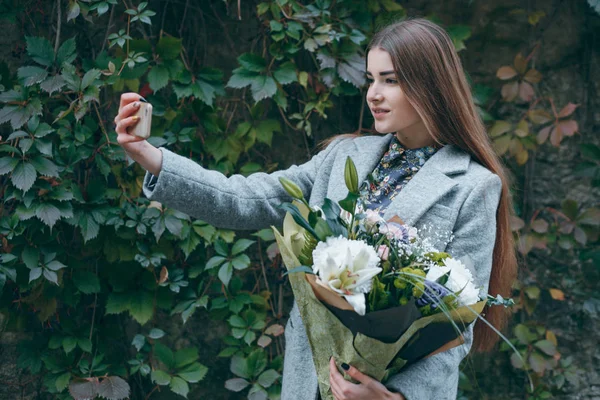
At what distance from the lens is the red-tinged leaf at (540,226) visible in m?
2.55

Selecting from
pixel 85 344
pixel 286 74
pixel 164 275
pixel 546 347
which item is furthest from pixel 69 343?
pixel 546 347

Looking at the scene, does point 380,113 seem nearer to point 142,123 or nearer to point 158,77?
point 142,123

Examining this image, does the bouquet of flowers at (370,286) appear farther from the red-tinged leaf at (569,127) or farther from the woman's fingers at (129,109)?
the red-tinged leaf at (569,127)

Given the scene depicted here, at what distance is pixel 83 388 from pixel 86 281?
1.09 feet

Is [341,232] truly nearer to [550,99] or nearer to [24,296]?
[24,296]

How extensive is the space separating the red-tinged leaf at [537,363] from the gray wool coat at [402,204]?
1.04 m

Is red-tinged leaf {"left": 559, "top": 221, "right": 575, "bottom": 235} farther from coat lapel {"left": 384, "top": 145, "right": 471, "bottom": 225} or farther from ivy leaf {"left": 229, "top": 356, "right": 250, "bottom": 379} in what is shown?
ivy leaf {"left": 229, "top": 356, "right": 250, "bottom": 379}

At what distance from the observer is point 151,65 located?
7.29 ft

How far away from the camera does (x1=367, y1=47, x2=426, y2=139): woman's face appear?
1.60m

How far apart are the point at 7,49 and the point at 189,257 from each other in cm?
90

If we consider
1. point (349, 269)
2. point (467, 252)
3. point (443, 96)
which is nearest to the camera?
point (349, 269)

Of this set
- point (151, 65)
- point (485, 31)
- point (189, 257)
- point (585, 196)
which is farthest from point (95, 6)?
point (585, 196)

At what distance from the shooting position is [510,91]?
2.53 m

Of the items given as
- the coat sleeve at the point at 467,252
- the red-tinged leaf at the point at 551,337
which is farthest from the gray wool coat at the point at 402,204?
the red-tinged leaf at the point at 551,337
